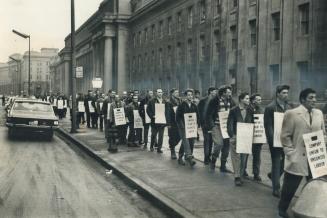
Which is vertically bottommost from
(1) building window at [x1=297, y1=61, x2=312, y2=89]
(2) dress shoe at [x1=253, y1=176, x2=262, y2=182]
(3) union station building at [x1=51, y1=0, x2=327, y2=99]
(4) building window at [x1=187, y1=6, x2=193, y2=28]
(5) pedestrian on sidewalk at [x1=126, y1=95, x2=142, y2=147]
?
(2) dress shoe at [x1=253, y1=176, x2=262, y2=182]

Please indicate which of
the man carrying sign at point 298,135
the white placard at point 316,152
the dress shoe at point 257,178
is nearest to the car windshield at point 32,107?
the dress shoe at point 257,178

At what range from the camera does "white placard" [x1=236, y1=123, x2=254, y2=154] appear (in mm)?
9367

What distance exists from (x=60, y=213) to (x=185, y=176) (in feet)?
11.3

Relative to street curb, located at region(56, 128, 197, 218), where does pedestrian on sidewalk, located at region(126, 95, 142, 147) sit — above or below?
above

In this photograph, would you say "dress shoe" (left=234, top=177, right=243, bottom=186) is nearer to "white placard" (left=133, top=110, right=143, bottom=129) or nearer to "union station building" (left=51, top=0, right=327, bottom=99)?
"white placard" (left=133, top=110, right=143, bottom=129)

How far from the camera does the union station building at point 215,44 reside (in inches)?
1131

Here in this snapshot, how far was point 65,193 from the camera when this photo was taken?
29.7ft

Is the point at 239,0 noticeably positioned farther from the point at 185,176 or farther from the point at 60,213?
the point at 60,213

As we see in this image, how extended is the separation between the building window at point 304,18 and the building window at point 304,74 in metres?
1.73

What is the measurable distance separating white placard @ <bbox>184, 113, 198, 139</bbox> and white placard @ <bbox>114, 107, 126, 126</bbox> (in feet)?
14.8

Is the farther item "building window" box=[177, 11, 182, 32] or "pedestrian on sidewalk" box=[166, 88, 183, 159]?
"building window" box=[177, 11, 182, 32]

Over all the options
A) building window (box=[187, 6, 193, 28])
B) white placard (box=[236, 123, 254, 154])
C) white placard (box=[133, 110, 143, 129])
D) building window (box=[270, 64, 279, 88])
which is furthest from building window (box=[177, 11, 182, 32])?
white placard (box=[236, 123, 254, 154])

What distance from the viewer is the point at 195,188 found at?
9055mm

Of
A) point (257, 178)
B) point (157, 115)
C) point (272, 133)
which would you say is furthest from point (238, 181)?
point (157, 115)
